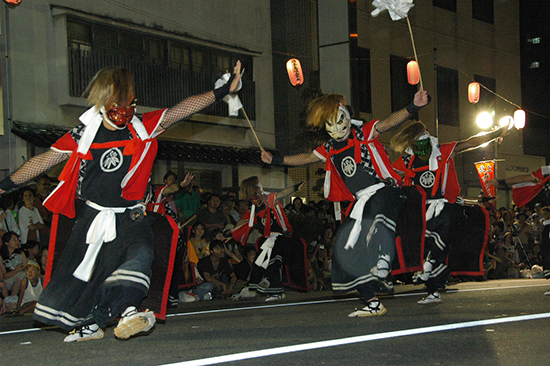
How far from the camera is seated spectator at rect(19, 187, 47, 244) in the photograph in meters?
8.75

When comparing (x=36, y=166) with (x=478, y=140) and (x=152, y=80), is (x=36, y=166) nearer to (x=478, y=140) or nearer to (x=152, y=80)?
(x=478, y=140)

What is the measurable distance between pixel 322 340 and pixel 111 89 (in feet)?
6.91

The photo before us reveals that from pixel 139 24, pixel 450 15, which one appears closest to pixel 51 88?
pixel 139 24

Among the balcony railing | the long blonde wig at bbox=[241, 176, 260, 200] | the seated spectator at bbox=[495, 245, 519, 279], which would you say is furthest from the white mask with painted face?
the seated spectator at bbox=[495, 245, 519, 279]

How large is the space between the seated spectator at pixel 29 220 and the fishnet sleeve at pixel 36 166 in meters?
4.60

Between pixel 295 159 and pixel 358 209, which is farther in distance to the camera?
pixel 295 159

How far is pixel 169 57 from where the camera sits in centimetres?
1544

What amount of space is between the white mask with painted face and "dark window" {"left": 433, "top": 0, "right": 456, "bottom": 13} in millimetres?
17533

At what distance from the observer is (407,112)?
5688mm

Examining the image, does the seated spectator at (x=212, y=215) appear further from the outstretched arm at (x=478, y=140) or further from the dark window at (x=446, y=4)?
the dark window at (x=446, y=4)

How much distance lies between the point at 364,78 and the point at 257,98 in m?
3.87

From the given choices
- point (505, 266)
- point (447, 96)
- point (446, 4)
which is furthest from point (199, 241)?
point (446, 4)

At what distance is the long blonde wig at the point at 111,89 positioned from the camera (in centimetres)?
434

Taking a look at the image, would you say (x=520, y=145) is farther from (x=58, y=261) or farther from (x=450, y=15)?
(x=58, y=261)
